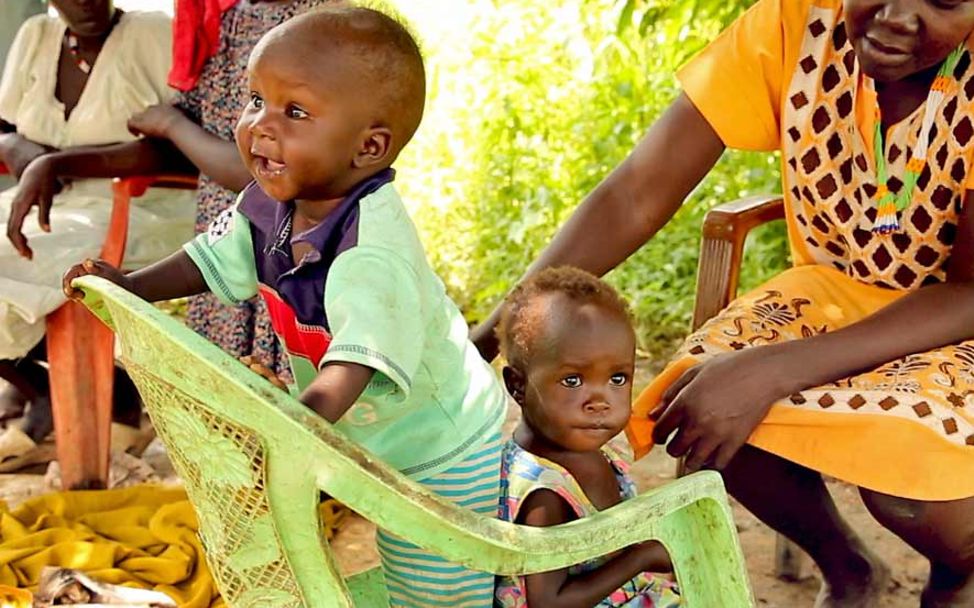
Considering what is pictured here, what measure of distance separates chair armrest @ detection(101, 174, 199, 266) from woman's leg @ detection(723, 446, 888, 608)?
1.62 metres

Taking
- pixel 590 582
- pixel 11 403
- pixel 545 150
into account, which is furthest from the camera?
pixel 545 150

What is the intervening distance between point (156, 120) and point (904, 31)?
1.82 metres

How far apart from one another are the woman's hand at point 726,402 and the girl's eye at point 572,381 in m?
0.32

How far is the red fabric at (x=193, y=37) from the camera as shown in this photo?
2984 mm

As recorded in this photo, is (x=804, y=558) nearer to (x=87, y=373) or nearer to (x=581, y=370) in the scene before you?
(x=581, y=370)

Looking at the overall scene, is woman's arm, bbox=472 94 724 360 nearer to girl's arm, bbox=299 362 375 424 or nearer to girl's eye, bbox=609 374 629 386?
girl's eye, bbox=609 374 629 386

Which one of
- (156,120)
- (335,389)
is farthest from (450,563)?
(156,120)

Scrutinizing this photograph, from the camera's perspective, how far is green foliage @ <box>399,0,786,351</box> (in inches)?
194

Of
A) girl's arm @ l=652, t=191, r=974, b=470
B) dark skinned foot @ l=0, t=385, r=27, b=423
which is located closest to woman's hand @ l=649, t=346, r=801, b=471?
girl's arm @ l=652, t=191, r=974, b=470

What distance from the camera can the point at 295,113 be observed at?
1534mm

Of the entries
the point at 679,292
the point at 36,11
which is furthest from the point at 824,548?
the point at 36,11

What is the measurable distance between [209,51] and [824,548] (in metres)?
1.81

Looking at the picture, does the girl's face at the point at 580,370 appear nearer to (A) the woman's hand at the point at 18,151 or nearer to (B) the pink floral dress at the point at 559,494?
(B) the pink floral dress at the point at 559,494

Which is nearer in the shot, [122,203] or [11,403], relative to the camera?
[122,203]
